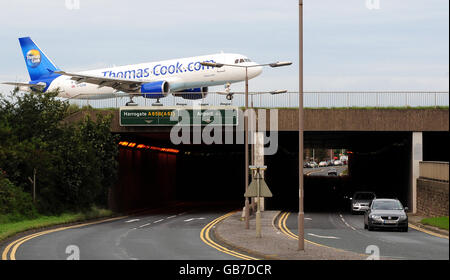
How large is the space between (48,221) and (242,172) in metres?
46.2

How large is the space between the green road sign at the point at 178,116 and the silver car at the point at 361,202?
1029 cm

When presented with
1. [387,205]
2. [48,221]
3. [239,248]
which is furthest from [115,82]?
[239,248]

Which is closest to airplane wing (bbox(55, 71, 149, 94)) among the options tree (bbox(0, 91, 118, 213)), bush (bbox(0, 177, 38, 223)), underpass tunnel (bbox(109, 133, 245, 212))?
underpass tunnel (bbox(109, 133, 245, 212))

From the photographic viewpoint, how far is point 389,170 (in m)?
69.9

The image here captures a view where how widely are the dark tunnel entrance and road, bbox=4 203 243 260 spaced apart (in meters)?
15.4

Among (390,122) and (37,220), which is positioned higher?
(390,122)

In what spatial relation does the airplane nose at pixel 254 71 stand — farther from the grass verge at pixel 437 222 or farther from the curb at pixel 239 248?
the curb at pixel 239 248

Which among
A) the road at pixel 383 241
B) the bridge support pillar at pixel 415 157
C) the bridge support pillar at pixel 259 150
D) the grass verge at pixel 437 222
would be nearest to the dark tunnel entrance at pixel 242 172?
the bridge support pillar at pixel 415 157

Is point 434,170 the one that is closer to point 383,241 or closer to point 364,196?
point 364,196

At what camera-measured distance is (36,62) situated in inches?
2451

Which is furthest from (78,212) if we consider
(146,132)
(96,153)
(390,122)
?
(390,122)
